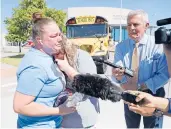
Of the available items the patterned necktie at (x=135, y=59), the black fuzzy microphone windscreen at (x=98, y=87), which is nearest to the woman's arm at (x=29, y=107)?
the black fuzzy microphone windscreen at (x=98, y=87)

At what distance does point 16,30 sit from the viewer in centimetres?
2452

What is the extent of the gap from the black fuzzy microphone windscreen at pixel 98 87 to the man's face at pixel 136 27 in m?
1.26

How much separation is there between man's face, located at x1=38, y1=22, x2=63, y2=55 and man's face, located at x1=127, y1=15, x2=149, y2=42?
1096mm

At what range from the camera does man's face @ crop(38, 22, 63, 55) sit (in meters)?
2.01

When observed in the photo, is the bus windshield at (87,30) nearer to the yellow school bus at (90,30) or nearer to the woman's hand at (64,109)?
the yellow school bus at (90,30)

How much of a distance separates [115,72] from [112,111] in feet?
10.3

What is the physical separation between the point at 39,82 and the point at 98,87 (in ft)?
1.48

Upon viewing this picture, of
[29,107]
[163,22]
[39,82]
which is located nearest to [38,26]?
[39,82]

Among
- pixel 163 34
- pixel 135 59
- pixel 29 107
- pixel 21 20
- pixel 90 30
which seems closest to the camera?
pixel 163 34

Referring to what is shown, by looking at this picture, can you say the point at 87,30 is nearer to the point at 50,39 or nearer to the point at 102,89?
the point at 50,39

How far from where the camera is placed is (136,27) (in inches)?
113

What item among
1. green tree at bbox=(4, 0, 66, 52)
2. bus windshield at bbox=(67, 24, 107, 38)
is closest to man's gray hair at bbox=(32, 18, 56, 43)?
bus windshield at bbox=(67, 24, 107, 38)

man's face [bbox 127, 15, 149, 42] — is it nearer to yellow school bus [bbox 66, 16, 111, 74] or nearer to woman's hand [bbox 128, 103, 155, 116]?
woman's hand [bbox 128, 103, 155, 116]

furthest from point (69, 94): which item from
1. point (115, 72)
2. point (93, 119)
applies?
point (115, 72)
